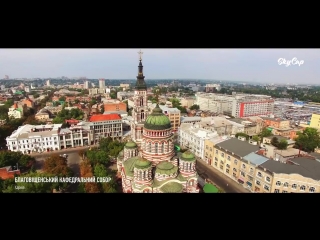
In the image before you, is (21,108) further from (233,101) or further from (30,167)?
(233,101)

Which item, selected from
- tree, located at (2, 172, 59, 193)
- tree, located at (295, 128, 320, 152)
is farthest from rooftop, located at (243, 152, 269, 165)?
tree, located at (2, 172, 59, 193)

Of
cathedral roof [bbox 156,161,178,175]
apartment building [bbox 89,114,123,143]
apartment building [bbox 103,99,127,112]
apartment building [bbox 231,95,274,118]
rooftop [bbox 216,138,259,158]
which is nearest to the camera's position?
cathedral roof [bbox 156,161,178,175]

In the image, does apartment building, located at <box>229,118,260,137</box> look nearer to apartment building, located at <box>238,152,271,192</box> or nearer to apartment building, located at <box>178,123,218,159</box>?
apartment building, located at <box>178,123,218,159</box>

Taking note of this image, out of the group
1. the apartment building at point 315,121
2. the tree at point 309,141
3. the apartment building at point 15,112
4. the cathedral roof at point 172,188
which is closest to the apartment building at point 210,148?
the cathedral roof at point 172,188

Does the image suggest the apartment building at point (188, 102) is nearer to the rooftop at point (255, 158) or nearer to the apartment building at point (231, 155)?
the apartment building at point (231, 155)

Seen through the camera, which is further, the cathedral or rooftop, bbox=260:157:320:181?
rooftop, bbox=260:157:320:181
